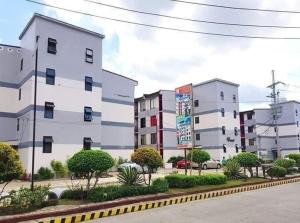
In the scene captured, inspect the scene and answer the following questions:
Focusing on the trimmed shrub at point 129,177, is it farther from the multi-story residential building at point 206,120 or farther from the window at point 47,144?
the multi-story residential building at point 206,120

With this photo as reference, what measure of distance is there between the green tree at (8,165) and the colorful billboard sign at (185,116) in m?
11.5

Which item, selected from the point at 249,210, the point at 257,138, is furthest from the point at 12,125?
the point at 257,138

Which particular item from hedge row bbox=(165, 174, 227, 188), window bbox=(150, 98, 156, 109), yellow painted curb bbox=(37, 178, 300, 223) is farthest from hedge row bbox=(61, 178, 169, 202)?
window bbox=(150, 98, 156, 109)

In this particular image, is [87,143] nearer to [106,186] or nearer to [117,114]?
[117,114]

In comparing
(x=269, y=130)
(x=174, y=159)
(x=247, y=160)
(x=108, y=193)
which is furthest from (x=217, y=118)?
(x=108, y=193)

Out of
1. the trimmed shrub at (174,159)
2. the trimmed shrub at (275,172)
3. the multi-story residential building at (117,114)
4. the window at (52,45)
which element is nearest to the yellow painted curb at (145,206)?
the trimmed shrub at (275,172)

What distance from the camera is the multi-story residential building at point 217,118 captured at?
49.7 meters

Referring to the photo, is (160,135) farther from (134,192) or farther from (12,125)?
(134,192)

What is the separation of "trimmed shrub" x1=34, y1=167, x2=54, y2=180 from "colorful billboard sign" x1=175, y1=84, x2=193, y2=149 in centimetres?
1252

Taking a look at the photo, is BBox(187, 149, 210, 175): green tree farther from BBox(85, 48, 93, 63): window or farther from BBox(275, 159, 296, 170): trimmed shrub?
BBox(85, 48, 93, 63): window

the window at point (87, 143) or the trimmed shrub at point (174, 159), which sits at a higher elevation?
the window at point (87, 143)

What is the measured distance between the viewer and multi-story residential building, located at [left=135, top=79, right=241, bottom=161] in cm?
4984

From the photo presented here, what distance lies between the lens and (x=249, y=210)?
41.3ft

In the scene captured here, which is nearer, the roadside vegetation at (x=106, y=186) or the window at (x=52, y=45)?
the roadside vegetation at (x=106, y=186)
